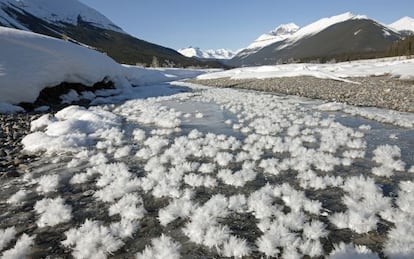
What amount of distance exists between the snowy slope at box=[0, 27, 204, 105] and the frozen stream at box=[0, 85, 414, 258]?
8.45m

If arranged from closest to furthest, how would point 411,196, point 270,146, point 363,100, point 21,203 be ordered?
point 411,196
point 21,203
point 270,146
point 363,100

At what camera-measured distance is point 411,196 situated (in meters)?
5.07

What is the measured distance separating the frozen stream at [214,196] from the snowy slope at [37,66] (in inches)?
333

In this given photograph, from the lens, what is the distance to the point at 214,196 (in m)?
5.32

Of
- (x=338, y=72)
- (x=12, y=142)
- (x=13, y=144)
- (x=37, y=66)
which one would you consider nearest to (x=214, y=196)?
(x=13, y=144)

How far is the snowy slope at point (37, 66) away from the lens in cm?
1627

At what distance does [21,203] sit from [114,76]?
2535 cm

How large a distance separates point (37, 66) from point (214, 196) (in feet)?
61.2

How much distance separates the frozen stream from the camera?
13.1ft

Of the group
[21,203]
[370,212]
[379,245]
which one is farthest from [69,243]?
[370,212]

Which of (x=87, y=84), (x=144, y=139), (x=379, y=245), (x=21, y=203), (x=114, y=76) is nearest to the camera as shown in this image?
(x=379, y=245)

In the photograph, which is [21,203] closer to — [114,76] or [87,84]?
[87,84]

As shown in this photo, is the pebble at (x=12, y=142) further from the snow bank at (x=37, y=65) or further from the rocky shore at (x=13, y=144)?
the snow bank at (x=37, y=65)

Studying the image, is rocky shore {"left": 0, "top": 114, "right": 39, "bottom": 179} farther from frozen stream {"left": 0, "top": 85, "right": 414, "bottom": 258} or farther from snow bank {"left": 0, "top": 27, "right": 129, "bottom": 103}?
snow bank {"left": 0, "top": 27, "right": 129, "bottom": 103}
